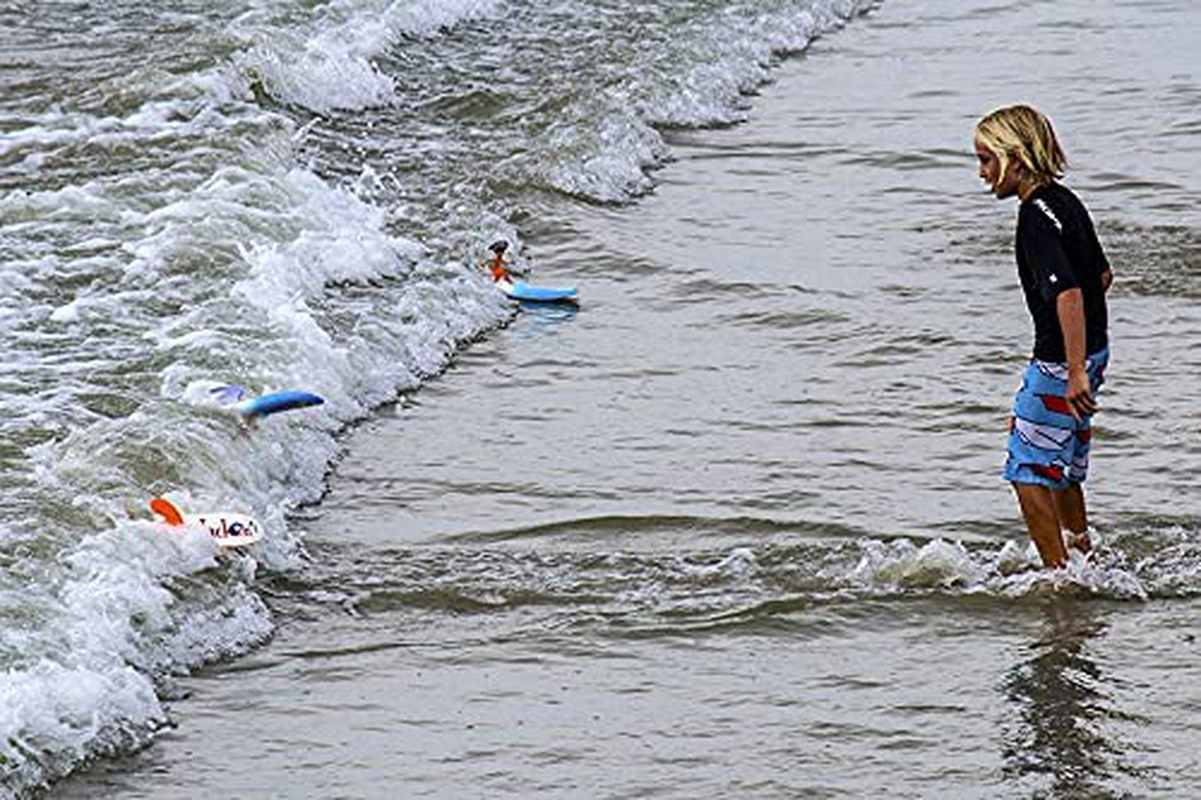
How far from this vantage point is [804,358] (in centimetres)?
1059

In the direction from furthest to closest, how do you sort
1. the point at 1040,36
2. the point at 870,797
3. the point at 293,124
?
1. the point at 1040,36
2. the point at 293,124
3. the point at 870,797

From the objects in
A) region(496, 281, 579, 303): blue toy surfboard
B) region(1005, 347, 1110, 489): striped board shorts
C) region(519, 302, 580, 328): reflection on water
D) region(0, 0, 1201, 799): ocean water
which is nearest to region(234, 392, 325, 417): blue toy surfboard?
region(0, 0, 1201, 799): ocean water

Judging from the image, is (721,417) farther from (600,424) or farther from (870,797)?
(870,797)

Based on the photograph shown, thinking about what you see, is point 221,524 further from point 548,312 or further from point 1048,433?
point 548,312

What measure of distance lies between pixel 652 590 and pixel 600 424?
1.98 meters

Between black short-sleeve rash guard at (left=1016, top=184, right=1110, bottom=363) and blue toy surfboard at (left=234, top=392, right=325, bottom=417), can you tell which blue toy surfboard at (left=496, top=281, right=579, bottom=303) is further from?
black short-sleeve rash guard at (left=1016, top=184, right=1110, bottom=363)

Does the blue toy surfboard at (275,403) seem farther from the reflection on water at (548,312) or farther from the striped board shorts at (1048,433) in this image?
the striped board shorts at (1048,433)

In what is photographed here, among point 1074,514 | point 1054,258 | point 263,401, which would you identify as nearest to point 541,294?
point 263,401

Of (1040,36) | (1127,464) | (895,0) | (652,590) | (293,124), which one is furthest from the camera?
(895,0)

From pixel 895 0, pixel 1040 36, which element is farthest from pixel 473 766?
pixel 895 0

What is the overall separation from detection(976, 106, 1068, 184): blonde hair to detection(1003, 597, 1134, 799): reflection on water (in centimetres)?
138

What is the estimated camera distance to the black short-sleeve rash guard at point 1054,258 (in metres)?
7.36

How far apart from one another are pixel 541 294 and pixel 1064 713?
18.2ft

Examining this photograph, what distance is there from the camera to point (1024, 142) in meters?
7.34
